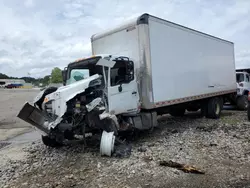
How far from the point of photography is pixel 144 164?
19.6ft

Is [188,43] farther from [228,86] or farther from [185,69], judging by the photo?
[228,86]

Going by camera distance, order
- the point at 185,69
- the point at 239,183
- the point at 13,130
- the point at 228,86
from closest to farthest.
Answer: the point at 239,183 < the point at 185,69 < the point at 13,130 < the point at 228,86

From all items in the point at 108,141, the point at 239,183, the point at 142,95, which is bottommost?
the point at 239,183

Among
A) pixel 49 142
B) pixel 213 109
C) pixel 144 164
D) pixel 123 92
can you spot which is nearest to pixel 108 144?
pixel 144 164

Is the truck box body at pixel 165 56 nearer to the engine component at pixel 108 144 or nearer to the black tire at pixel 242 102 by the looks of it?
the engine component at pixel 108 144

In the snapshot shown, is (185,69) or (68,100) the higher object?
(185,69)

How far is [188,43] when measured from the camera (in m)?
10.1

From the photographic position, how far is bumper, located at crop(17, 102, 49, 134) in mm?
6480

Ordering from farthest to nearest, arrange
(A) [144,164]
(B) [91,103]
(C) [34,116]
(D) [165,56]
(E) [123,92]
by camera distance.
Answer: (D) [165,56] → (E) [123,92] → (B) [91,103] → (C) [34,116] → (A) [144,164]

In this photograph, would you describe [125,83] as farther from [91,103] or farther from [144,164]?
[144,164]

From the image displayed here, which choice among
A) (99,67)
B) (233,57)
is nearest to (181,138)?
(99,67)

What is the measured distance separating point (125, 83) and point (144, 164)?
261 centimetres

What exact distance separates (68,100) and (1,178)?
2211 mm

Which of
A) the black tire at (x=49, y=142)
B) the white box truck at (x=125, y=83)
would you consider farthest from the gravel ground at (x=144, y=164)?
the white box truck at (x=125, y=83)
